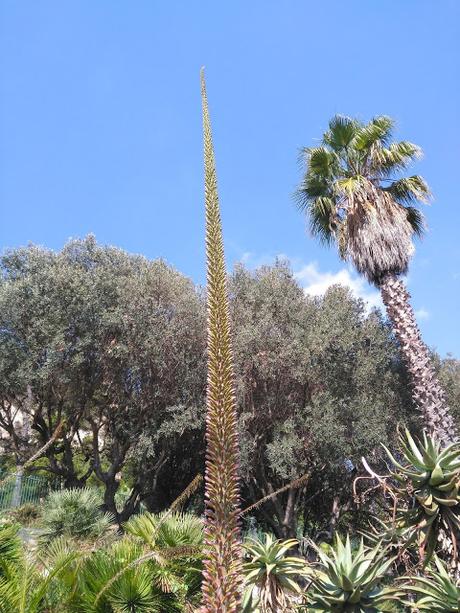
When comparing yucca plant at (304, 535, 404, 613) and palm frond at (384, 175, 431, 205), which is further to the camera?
palm frond at (384, 175, 431, 205)

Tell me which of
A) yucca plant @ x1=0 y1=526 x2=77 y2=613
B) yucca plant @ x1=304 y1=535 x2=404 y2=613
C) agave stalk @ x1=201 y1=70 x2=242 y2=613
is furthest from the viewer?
yucca plant @ x1=304 y1=535 x2=404 y2=613

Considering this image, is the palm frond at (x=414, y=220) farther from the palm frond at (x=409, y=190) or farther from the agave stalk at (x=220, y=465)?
the agave stalk at (x=220, y=465)

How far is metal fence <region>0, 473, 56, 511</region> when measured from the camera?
16.5 m

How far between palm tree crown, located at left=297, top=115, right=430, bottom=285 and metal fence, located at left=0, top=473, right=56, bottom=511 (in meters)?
12.4

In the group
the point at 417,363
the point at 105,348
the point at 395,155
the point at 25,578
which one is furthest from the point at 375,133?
the point at 25,578

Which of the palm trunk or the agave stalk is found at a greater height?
the palm trunk

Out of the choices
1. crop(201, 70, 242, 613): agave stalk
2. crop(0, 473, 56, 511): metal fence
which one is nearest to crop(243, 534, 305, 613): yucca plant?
crop(201, 70, 242, 613): agave stalk

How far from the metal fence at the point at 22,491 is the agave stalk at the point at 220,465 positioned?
14.1 metres

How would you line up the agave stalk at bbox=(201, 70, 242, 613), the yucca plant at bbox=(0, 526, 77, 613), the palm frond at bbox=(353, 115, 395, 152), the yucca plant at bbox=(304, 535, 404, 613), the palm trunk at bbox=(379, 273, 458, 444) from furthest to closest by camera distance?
the palm frond at bbox=(353, 115, 395, 152)
the palm trunk at bbox=(379, 273, 458, 444)
the yucca plant at bbox=(304, 535, 404, 613)
the yucca plant at bbox=(0, 526, 77, 613)
the agave stalk at bbox=(201, 70, 242, 613)

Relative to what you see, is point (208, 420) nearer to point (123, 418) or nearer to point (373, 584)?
point (373, 584)

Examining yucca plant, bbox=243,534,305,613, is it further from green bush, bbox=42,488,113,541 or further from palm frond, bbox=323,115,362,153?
palm frond, bbox=323,115,362,153

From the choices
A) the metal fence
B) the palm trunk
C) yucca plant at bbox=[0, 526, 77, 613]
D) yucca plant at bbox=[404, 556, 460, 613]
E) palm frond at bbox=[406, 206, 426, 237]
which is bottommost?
yucca plant at bbox=[404, 556, 460, 613]

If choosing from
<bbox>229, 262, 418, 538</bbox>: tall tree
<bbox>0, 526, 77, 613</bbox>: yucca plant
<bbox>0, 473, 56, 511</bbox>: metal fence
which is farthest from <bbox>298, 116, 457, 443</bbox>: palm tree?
<bbox>0, 473, 56, 511</bbox>: metal fence

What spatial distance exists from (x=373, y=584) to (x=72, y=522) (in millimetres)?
8224
